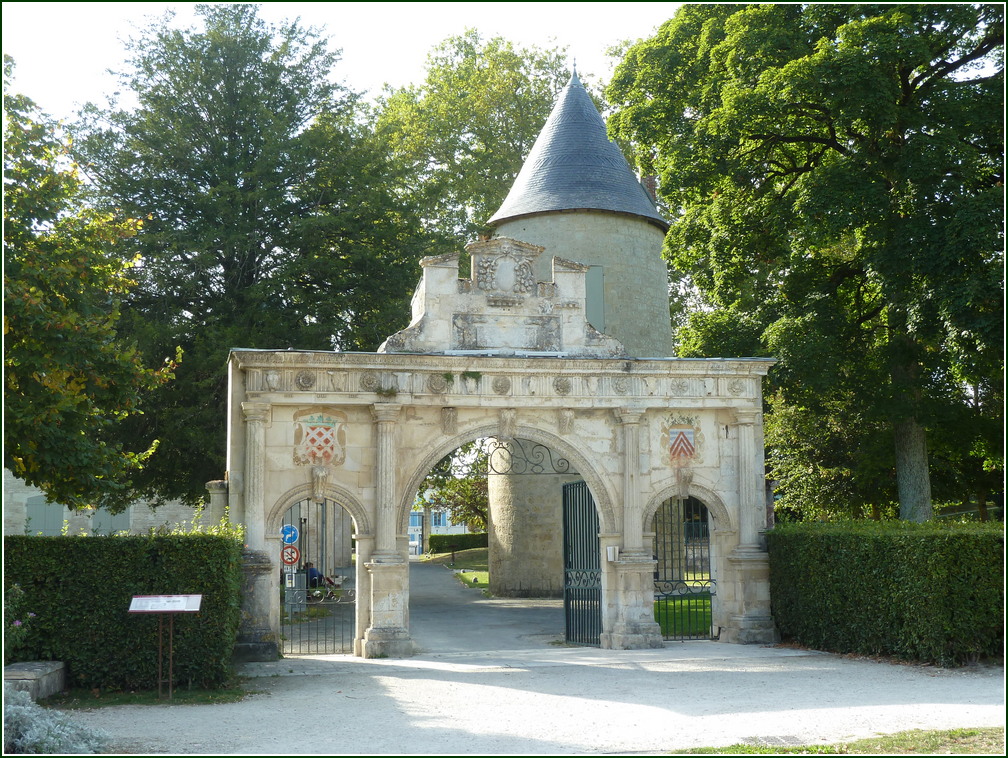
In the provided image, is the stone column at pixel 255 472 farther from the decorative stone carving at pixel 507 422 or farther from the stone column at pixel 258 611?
the decorative stone carving at pixel 507 422

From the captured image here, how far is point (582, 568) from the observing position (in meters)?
15.1

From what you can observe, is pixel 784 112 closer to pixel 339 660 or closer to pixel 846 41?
pixel 846 41

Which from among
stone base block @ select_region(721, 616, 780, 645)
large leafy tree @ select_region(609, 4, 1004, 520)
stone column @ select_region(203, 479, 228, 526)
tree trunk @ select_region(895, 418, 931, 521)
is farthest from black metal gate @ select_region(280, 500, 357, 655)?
tree trunk @ select_region(895, 418, 931, 521)

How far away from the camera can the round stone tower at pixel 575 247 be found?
2239 centimetres

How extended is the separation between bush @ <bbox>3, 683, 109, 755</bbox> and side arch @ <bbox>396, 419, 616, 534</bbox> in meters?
6.54

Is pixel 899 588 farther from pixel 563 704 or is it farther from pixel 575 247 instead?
pixel 575 247

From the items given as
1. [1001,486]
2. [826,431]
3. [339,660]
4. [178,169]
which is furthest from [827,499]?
[178,169]

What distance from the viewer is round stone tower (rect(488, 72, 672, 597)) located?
22391 millimetres

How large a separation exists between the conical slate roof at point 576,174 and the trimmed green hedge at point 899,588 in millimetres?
10363

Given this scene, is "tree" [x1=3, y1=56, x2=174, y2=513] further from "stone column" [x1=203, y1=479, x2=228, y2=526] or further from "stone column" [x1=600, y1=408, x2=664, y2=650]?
"stone column" [x1=600, y1=408, x2=664, y2=650]

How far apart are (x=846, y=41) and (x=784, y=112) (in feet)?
4.48

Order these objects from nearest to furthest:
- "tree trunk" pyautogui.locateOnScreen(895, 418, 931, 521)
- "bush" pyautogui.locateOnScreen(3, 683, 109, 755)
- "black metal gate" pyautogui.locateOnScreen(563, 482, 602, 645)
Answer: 1. "bush" pyautogui.locateOnScreen(3, 683, 109, 755)
2. "black metal gate" pyautogui.locateOnScreen(563, 482, 602, 645)
3. "tree trunk" pyautogui.locateOnScreen(895, 418, 931, 521)

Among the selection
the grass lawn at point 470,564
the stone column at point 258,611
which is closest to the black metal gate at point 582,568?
the stone column at point 258,611

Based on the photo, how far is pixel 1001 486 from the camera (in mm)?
21734
